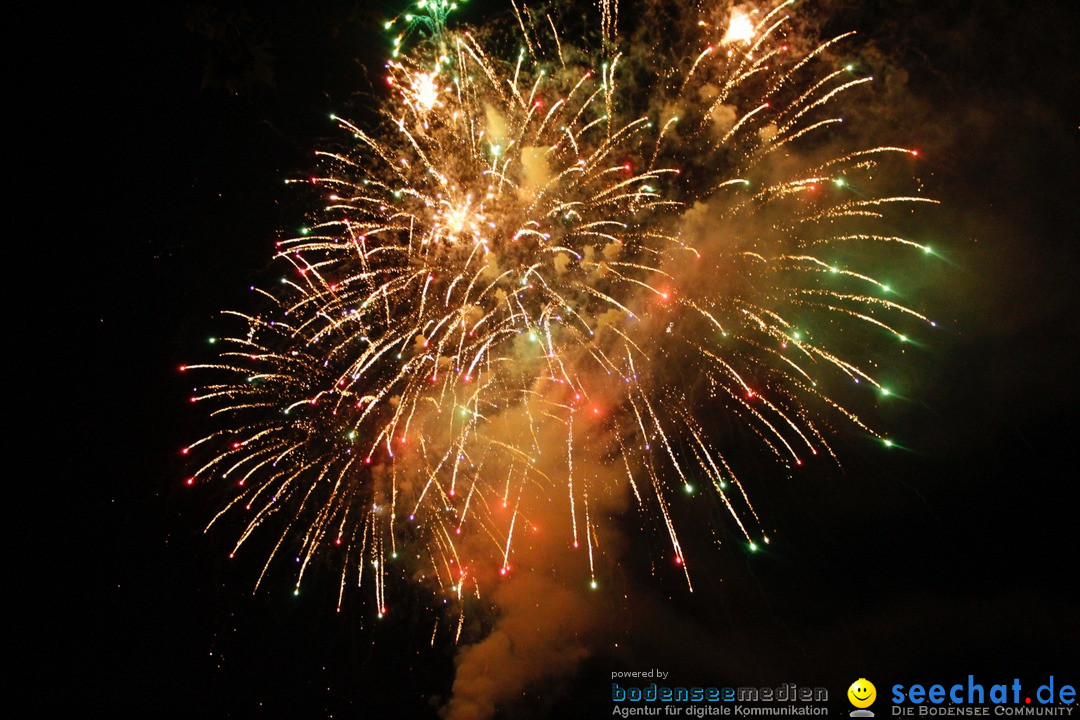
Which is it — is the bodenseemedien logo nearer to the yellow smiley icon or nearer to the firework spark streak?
the yellow smiley icon

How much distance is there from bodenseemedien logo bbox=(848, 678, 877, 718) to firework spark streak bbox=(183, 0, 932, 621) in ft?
16.0

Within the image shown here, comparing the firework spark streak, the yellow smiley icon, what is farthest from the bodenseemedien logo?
the firework spark streak

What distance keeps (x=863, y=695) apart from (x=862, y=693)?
4cm

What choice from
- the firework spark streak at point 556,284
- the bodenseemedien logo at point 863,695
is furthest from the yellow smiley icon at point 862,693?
the firework spark streak at point 556,284

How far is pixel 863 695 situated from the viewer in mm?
10367

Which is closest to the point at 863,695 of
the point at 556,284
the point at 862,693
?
the point at 862,693

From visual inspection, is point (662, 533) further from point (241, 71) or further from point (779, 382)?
point (241, 71)

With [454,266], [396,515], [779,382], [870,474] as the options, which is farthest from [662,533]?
[454,266]

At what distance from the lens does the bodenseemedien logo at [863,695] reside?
33.9ft

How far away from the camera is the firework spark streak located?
7.10m

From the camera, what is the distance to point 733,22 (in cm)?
714

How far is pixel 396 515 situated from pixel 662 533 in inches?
253

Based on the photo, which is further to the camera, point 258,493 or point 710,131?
point 258,493

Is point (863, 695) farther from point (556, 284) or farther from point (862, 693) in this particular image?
point (556, 284)
